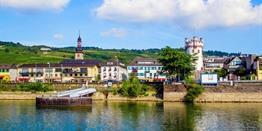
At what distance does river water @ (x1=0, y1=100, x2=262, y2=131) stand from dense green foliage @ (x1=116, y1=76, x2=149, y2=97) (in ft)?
38.7

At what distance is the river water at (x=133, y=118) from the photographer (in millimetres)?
53844

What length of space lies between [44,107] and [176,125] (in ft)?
103

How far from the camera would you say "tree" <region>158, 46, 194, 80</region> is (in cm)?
9644

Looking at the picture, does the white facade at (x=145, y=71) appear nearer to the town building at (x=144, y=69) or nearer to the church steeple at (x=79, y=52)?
the town building at (x=144, y=69)

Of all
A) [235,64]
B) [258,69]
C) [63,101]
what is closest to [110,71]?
[235,64]

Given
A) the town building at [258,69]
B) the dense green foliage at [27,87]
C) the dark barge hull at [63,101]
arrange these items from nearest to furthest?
the dark barge hull at [63,101] < the dense green foliage at [27,87] < the town building at [258,69]

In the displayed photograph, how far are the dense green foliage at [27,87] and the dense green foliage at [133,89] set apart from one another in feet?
53.7

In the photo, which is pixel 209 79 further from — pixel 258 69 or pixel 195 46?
pixel 195 46

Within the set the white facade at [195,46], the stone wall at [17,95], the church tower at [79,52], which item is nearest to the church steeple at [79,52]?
the church tower at [79,52]

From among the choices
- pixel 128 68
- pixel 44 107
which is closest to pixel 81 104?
pixel 44 107

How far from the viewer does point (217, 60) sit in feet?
505

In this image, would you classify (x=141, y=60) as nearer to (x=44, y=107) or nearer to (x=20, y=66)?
(x=20, y=66)

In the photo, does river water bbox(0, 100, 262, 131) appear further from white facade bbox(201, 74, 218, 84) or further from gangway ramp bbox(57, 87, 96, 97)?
white facade bbox(201, 74, 218, 84)

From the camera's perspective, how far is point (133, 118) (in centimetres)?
6206
